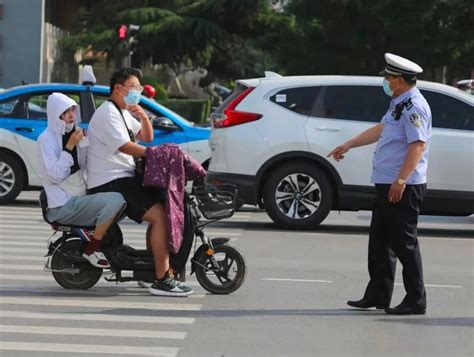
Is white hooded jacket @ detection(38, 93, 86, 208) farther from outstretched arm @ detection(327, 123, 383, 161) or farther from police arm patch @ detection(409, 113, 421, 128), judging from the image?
police arm patch @ detection(409, 113, 421, 128)

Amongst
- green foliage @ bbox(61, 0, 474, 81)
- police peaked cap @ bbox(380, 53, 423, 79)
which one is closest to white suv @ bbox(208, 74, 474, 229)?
police peaked cap @ bbox(380, 53, 423, 79)

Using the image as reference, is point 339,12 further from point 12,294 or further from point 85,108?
point 12,294

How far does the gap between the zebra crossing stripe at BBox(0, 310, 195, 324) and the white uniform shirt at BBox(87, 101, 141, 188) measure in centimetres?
114

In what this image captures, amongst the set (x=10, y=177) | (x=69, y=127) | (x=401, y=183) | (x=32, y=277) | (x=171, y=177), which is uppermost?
(x=69, y=127)

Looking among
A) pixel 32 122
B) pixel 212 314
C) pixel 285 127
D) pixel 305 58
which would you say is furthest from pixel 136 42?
pixel 212 314

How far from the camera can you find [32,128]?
16.5 metres

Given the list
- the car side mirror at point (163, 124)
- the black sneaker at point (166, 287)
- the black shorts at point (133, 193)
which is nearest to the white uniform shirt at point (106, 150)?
the black shorts at point (133, 193)

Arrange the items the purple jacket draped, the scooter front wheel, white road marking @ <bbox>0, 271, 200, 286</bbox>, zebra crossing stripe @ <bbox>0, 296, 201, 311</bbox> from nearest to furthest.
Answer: zebra crossing stripe @ <bbox>0, 296, 201, 311</bbox> → the purple jacket draped → the scooter front wheel → white road marking @ <bbox>0, 271, 200, 286</bbox>

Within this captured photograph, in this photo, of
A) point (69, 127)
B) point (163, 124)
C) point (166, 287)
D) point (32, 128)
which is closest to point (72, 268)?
point (166, 287)

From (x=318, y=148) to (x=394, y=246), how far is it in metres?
5.42

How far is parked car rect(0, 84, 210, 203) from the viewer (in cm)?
1648

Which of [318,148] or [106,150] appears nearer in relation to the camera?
[106,150]

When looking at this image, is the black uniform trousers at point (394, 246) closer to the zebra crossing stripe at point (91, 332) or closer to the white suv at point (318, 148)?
the zebra crossing stripe at point (91, 332)

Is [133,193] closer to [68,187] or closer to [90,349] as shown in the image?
[68,187]
